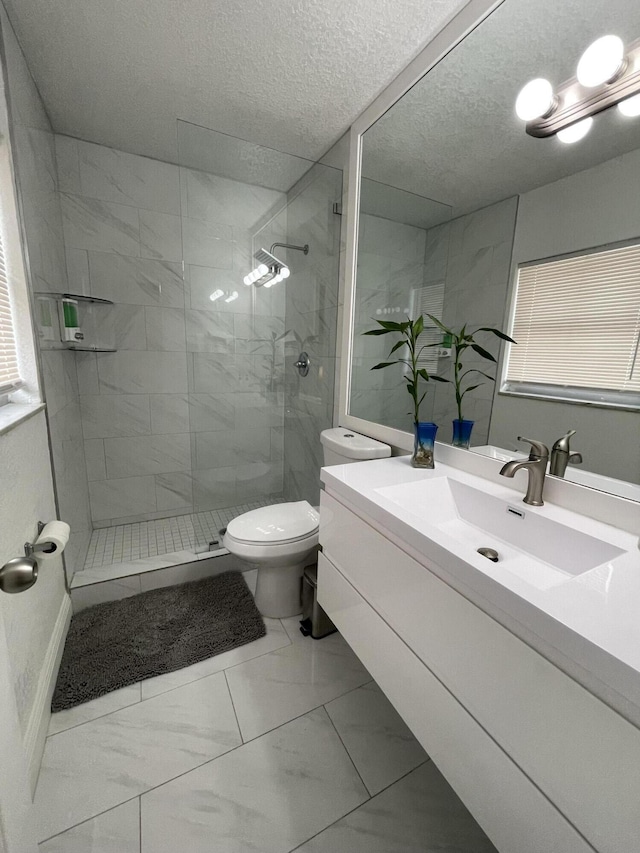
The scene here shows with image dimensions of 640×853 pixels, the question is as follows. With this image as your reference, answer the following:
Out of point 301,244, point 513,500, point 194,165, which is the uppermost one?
point 194,165

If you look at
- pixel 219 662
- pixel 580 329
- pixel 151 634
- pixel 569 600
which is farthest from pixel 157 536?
pixel 580 329

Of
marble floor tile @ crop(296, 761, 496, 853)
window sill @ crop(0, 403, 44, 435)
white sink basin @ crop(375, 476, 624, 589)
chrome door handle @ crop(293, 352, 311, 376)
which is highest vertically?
chrome door handle @ crop(293, 352, 311, 376)

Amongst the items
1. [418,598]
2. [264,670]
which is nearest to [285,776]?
[264,670]

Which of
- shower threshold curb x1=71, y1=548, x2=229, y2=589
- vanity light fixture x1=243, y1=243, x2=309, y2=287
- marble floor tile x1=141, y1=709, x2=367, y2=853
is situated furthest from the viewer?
vanity light fixture x1=243, y1=243, x2=309, y2=287

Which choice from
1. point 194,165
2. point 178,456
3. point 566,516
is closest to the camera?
point 566,516

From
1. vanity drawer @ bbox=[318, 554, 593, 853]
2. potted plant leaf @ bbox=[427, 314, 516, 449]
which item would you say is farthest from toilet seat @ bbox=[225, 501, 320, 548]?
potted plant leaf @ bbox=[427, 314, 516, 449]

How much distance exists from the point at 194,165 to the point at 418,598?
238cm

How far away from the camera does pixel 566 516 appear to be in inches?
37.1

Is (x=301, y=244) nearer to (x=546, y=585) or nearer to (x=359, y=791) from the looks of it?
(x=546, y=585)

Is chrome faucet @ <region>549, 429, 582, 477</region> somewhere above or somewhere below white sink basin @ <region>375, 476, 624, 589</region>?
above

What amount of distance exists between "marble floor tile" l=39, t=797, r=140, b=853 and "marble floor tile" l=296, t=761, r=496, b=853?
443mm

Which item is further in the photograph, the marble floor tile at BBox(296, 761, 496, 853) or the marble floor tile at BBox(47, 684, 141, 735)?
the marble floor tile at BBox(47, 684, 141, 735)

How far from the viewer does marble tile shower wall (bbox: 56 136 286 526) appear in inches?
83.7

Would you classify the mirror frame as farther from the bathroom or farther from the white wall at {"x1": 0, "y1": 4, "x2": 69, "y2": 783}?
the white wall at {"x1": 0, "y1": 4, "x2": 69, "y2": 783}
